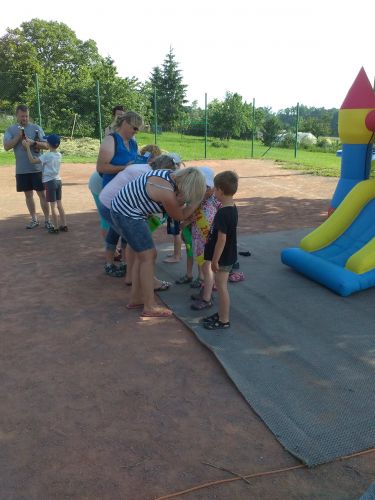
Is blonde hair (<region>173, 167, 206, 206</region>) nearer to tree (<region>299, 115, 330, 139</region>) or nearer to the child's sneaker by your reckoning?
the child's sneaker

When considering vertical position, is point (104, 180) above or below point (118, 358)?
above

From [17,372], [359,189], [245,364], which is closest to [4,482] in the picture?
[17,372]

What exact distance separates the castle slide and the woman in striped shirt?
5.26ft

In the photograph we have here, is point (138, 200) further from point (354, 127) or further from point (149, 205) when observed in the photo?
point (354, 127)

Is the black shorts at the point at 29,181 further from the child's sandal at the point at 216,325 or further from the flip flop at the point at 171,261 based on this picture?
the child's sandal at the point at 216,325

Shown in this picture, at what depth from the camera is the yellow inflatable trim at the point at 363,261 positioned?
4227mm

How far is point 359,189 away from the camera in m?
5.07

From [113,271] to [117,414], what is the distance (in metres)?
2.52

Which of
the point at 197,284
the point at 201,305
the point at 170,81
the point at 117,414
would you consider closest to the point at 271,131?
the point at 170,81

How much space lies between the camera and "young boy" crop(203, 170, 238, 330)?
11.2 ft

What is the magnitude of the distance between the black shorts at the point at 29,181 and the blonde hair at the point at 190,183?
4.00 metres

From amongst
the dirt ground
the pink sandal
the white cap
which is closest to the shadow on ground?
the dirt ground

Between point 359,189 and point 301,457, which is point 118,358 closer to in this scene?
point 301,457

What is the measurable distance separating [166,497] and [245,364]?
1219 mm
